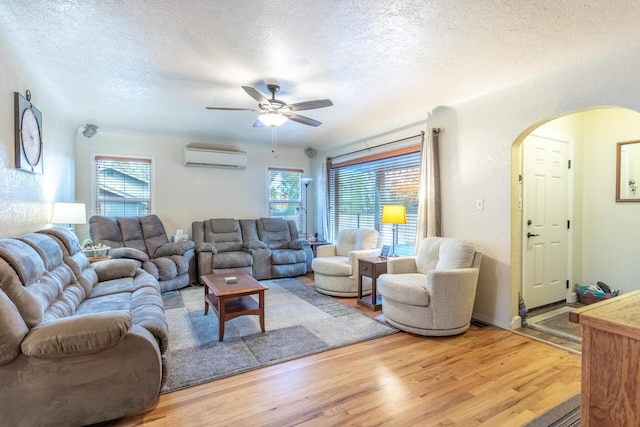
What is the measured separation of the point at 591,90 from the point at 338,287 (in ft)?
10.4

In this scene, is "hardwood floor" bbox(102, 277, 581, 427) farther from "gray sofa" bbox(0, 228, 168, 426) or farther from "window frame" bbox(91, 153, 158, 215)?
"window frame" bbox(91, 153, 158, 215)

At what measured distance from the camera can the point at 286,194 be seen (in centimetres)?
652

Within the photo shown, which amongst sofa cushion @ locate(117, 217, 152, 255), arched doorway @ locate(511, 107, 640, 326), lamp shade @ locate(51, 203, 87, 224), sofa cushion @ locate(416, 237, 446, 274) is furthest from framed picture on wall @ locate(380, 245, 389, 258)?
lamp shade @ locate(51, 203, 87, 224)

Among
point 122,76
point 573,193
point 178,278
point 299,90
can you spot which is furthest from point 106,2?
point 573,193

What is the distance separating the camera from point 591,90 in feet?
8.25

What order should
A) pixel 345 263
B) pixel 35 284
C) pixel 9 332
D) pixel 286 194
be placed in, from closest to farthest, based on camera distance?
pixel 9 332, pixel 35 284, pixel 345 263, pixel 286 194

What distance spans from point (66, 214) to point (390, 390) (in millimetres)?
3597

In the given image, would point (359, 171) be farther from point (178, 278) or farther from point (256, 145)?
point (178, 278)

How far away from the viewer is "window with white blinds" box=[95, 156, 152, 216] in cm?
503

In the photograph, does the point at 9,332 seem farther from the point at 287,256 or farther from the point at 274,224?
the point at 274,224

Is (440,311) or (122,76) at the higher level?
(122,76)

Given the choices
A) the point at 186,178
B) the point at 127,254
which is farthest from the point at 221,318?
the point at 186,178

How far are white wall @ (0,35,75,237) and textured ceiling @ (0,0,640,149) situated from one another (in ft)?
0.44

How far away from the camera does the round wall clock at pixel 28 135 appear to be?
2520 millimetres
